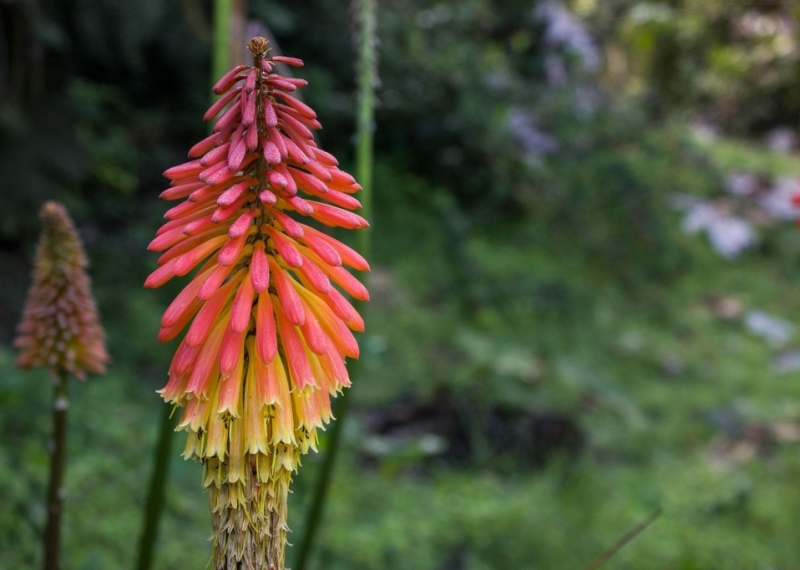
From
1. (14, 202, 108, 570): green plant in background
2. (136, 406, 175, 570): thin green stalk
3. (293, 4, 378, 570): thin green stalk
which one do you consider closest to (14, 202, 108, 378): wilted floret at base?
(14, 202, 108, 570): green plant in background

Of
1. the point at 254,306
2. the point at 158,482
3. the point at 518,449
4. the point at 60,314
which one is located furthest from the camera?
the point at 518,449

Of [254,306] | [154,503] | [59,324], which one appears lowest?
[154,503]

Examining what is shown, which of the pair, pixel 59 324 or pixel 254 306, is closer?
pixel 254 306

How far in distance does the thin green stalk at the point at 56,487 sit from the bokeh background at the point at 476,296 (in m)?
0.29

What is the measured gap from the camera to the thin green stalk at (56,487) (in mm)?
1531

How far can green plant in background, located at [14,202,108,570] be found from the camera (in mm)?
1556

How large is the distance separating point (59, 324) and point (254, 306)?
2.39ft

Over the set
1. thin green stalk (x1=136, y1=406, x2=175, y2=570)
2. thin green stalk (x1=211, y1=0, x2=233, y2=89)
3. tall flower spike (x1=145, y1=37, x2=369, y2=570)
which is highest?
thin green stalk (x1=211, y1=0, x2=233, y2=89)

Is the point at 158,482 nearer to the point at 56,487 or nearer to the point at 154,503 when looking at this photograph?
the point at 154,503

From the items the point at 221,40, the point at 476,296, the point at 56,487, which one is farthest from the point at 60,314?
the point at 476,296

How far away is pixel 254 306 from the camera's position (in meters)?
1.08

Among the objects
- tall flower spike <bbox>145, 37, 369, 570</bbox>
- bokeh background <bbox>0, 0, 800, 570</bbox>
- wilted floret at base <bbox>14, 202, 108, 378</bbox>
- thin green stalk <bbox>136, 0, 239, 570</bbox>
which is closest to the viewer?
tall flower spike <bbox>145, 37, 369, 570</bbox>

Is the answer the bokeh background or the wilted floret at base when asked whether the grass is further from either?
the wilted floret at base

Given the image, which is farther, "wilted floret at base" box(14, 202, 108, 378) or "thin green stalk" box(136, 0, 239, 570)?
"wilted floret at base" box(14, 202, 108, 378)
